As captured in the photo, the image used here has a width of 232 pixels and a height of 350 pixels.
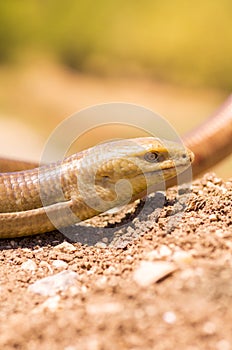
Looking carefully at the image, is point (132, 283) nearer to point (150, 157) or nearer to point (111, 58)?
point (150, 157)

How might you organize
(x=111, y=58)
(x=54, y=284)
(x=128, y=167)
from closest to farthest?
(x=54, y=284) < (x=128, y=167) < (x=111, y=58)

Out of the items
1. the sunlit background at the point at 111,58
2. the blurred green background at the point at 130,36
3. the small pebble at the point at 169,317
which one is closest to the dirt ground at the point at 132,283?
the small pebble at the point at 169,317

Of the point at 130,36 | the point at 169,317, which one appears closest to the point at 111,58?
the point at 130,36

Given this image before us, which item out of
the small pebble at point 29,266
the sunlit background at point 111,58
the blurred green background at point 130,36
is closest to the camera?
the small pebble at point 29,266

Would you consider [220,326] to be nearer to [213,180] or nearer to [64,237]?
[64,237]

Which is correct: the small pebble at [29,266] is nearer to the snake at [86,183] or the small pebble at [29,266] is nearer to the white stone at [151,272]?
the snake at [86,183]

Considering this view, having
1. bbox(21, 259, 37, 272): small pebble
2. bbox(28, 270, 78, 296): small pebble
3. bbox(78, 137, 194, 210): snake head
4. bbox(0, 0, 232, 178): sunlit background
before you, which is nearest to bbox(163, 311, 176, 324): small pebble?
bbox(28, 270, 78, 296): small pebble
